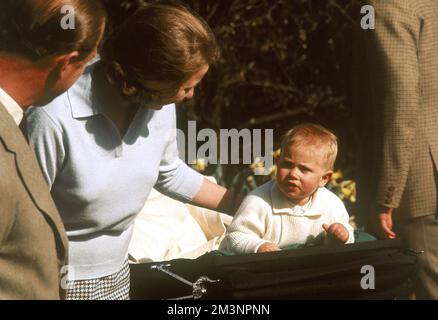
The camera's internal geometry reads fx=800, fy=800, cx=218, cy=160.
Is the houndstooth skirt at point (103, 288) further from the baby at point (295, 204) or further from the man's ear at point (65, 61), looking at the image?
the man's ear at point (65, 61)

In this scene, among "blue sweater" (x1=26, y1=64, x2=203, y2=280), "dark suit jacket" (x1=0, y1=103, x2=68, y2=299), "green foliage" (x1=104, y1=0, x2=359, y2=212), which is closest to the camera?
"dark suit jacket" (x1=0, y1=103, x2=68, y2=299)

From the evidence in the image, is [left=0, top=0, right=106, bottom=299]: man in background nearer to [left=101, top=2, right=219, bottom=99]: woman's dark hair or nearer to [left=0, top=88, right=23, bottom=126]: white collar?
[left=0, top=88, right=23, bottom=126]: white collar

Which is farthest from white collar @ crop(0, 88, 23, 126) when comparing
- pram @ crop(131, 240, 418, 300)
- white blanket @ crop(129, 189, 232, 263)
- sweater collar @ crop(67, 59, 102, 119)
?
white blanket @ crop(129, 189, 232, 263)

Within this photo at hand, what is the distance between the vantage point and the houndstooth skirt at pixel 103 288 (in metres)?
1.97

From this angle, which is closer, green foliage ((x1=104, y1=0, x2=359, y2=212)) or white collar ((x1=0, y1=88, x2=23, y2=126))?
white collar ((x1=0, y1=88, x2=23, y2=126))

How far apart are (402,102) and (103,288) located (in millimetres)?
1000

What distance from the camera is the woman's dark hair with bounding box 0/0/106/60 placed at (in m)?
1.57

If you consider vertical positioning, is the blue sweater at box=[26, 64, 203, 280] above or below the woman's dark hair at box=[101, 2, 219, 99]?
below

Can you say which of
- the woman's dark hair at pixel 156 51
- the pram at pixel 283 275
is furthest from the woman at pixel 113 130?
the pram at pixel 283 275

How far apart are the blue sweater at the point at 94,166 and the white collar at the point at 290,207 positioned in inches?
22.0

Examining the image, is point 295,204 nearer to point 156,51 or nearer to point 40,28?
point 156,51

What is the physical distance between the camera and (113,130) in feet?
6.26

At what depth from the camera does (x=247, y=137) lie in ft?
14.2
